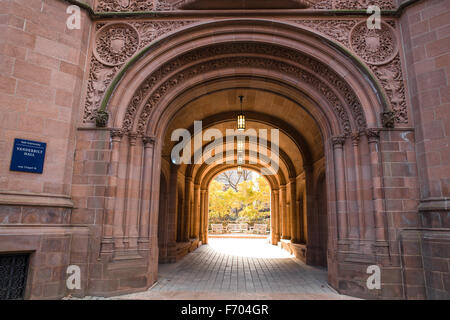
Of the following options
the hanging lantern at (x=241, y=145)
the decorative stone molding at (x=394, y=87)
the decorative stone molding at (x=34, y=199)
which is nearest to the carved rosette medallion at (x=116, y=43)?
the decorative stone molding at (x=34, y=199)

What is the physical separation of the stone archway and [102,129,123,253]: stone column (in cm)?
2

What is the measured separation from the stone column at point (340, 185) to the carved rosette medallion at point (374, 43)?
204 centimetres

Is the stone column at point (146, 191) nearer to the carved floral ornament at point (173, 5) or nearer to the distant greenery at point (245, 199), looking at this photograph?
the carved floral ornament at point (173, 5)

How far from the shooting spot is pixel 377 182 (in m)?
5.89

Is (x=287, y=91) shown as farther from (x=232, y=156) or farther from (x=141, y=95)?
(x=232, y=156)

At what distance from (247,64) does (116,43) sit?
3.40 m

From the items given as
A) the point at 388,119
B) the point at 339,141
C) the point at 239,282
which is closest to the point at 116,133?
the point at 239,282

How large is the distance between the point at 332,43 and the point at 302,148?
495 cm

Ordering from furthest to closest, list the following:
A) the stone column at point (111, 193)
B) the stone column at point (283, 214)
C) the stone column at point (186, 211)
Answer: the stone column at point (283, 214) < the stone column at point (186, 211) < the stone column at point (111, 193)

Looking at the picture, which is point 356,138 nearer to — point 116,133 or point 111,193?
point 116,133

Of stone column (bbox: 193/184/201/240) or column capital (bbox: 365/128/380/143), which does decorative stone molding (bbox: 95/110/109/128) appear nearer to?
column capital (bbox: 365/128/380/143)

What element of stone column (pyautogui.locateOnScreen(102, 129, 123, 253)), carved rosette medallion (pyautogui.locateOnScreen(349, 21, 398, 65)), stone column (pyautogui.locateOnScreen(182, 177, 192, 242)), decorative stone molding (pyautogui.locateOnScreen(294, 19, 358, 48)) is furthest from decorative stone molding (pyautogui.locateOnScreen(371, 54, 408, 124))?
stone column (pyautogui.locateOnScreen(182, 177, 192, 242))

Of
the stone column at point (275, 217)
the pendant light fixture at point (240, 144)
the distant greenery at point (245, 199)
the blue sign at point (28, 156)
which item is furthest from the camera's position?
the distant greenery at point (245, 199)

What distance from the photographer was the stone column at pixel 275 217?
16.6 meters
